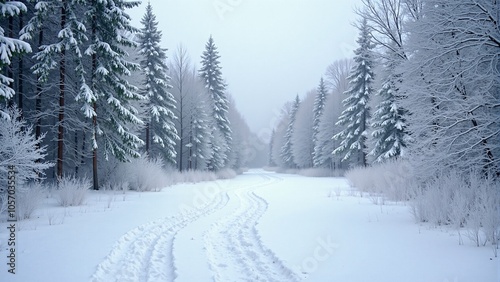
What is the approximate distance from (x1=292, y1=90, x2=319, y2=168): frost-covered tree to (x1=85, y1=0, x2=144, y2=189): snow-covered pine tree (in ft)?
103

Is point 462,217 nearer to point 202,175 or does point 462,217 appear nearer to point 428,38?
point 428,38

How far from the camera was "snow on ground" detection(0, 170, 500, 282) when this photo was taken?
136 inches

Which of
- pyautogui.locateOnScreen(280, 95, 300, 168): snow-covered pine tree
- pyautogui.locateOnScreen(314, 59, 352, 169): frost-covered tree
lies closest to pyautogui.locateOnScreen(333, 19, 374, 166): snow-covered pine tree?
pyautogui.locateOnScreen(314, 59, 352, 169): frost-covered tree

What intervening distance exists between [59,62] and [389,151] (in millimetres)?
20443

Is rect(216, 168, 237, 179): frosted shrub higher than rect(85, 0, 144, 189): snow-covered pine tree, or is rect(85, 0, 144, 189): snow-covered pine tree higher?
rect(85, 0, 144, 189): snow-covered pine tree

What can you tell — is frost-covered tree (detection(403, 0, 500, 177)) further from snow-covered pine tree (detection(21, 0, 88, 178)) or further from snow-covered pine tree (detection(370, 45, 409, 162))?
snow-covered pine tree (detection(21, 0, 88, 178))

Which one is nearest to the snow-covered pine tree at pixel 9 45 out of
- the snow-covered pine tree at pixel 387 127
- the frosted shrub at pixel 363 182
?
the frosted shrub at pixel 363 182

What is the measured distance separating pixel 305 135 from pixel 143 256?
38.2 m

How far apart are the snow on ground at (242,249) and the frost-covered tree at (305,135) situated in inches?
1337

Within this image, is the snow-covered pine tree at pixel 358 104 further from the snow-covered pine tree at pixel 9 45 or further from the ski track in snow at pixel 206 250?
the snow-covered pine tree at pixel 9 45

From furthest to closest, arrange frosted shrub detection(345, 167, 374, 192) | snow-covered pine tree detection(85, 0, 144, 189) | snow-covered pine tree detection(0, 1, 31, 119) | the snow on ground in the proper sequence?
frosted shrub detection(345, 167, 374, 192), snow-covered pine tree detection(85, 0, 144, 189), snow-covered pine tree detection(0, 1, 31, 119), the snow on ground

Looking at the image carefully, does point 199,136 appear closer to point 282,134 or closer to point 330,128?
point 330,128

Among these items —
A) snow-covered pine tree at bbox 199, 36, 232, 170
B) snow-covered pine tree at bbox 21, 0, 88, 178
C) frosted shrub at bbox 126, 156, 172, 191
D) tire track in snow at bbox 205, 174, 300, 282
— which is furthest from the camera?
snow-covered pine tree at bbox 199, 36, 232, 170

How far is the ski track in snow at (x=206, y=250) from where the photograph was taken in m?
3.66
